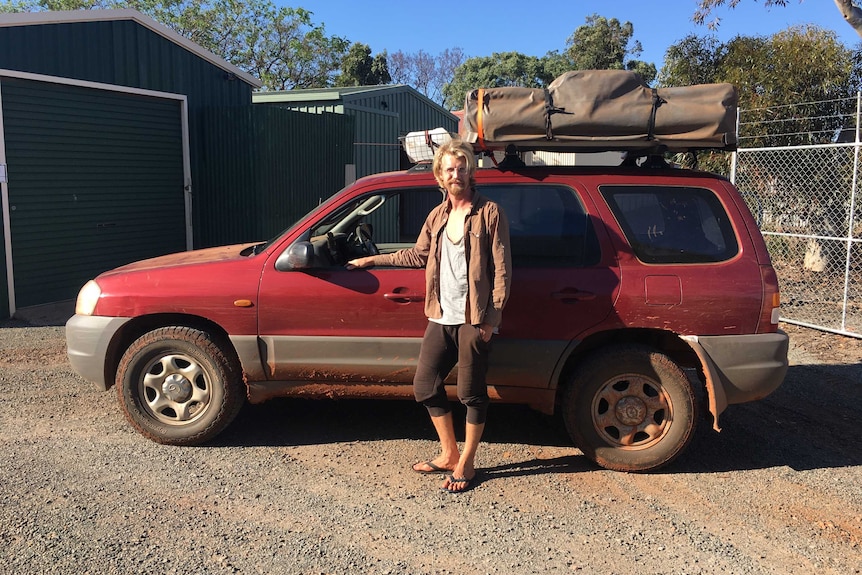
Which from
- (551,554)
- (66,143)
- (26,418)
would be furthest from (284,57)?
(551,554)

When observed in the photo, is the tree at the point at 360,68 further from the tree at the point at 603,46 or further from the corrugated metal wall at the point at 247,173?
the corrugated metal wall at the point at 247,173

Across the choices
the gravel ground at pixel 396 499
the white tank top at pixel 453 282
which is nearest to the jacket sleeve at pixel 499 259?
the white tank top at pixel 453 282

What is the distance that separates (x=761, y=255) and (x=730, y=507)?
4.85 ft

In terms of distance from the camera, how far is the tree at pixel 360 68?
124 feet

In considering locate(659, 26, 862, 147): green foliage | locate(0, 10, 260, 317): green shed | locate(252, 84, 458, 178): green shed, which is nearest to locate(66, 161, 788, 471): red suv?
locate(0, 10, 260, 317): green shed

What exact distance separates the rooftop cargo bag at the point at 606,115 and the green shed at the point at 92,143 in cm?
693

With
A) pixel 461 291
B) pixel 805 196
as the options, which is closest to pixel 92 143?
pixel 461 291

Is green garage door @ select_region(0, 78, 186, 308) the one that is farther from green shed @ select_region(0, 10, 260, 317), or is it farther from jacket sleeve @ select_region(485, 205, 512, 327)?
jacket sleeve @ select_region(485, 205, 512, 327)

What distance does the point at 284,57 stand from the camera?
1480 inches

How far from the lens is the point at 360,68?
3791cm

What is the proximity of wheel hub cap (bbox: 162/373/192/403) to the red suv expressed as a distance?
0.04ft

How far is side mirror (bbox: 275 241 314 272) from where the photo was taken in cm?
424

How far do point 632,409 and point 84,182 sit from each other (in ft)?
27.5

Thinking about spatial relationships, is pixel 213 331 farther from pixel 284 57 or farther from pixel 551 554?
pixel 284 57
